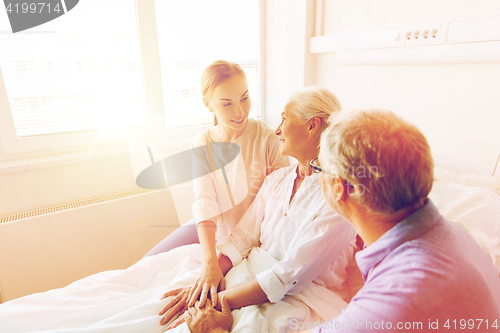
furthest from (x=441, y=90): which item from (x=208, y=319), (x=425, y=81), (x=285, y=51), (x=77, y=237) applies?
(x=77, y=237)

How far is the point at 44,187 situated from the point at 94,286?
978mm

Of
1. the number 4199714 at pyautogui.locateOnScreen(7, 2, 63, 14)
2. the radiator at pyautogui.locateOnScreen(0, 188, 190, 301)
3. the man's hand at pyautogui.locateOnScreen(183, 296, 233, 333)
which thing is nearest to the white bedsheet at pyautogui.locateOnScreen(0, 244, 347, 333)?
the man's hand at pyautogui.locateOnScreen(183, 296, 233, 333)

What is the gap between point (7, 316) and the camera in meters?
1.05

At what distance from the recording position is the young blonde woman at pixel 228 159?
1448mm

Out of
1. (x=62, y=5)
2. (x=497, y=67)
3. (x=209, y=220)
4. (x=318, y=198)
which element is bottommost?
(x=209, y=220)

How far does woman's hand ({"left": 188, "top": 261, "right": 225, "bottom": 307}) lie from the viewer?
3.71ft

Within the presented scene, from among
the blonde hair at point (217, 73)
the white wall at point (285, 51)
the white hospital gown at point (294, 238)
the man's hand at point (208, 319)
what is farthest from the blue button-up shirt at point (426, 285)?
the white wall at point (285, 51)

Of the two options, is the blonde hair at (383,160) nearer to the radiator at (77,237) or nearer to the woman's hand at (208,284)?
the woman's hand at (208,284)

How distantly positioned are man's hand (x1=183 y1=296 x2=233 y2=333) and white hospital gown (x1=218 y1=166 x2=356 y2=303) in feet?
0.53

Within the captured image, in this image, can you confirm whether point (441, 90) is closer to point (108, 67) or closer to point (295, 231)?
point (295, 231)

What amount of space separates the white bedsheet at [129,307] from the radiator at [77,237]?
2.29ft

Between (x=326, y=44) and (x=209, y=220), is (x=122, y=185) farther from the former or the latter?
(x=326, y=44)

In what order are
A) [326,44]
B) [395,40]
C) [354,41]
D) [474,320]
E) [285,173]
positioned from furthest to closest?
[326,44] → [354,41] → [395,40] → [285,173] → [474,320]

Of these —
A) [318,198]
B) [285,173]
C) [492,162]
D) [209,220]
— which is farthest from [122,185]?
[492,162]
